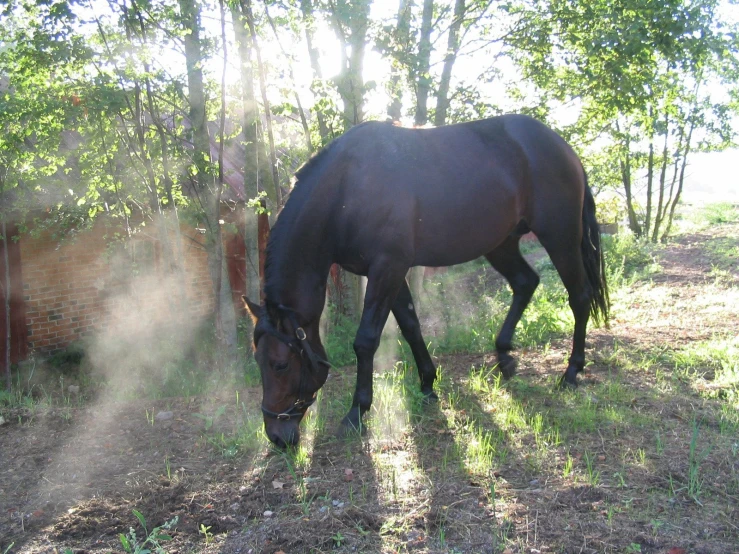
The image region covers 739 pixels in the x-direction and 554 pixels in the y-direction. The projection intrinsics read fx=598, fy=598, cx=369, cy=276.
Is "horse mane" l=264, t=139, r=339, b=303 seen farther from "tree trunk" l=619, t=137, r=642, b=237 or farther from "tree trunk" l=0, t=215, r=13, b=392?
"tree trunk" l=619, t=137, r=642, b=237

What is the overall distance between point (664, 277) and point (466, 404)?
23.6ft

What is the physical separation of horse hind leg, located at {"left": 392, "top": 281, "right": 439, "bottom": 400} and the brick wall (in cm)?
463

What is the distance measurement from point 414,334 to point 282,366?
1.30 meters

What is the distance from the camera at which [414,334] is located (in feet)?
15.6

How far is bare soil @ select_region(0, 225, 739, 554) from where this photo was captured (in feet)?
9.11

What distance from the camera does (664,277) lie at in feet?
33.7

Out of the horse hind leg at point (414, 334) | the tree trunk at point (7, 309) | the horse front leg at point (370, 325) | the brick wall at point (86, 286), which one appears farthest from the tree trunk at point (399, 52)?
the tree trunk at point (7, 309)

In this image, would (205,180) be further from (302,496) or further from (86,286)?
(86,286)

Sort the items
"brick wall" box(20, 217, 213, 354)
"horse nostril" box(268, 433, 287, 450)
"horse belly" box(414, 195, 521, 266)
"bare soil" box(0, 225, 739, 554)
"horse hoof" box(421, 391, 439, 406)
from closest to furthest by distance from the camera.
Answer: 1. "bare soil" box(0, 225, 739, 554)
2. "horse nostril" box(268, 433, 287, 450)
3. "horse belly" box(414, 195, 521, 266)
4. "horse hoof" box(421, 391, 439, 406)
5. "brick wall" box(20, 217, 213, 354)

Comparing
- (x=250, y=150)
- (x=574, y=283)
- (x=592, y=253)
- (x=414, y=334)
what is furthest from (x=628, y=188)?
(x=414, y=334)

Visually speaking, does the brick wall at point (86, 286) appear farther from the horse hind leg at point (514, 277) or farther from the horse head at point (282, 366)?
the horse head at point (282, 366)

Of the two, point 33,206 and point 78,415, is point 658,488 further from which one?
point 33,206

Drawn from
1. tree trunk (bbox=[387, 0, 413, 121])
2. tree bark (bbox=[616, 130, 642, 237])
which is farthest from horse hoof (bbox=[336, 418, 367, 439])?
tree bark (bbox=[616, 130, 642, 237])

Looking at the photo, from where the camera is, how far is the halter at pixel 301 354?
3834 mm
